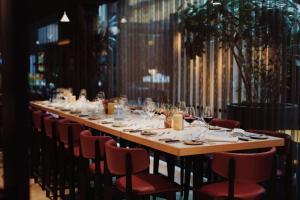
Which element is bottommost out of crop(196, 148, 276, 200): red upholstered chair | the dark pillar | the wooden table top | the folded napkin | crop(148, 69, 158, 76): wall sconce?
crop(196, 148, 276, 200): red upholstered chair

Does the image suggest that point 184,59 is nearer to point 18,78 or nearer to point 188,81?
point 188,81

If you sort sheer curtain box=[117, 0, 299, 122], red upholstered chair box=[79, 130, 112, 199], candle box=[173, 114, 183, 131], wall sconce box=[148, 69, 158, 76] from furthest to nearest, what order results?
wall sconce box=[148, 69, 158, 76], sheer curtain box=[117, 0, 299, 122], candle box=[173, 114, 183, 131], red upholstered chair box=[79, 130, 112, 199]

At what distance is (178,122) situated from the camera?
3.63m

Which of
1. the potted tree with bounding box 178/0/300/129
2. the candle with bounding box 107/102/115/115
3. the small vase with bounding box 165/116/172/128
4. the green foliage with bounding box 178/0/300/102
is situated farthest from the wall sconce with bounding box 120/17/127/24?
the small vase with bounding box 165/116/172/128

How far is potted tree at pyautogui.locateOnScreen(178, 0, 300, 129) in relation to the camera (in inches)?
178

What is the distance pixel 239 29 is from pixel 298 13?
2.75 ft

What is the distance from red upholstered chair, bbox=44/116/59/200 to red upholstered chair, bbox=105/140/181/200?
5.12ft

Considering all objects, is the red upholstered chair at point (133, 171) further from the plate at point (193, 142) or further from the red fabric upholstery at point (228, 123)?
A: the red fabric upholstery at point (228, 123)

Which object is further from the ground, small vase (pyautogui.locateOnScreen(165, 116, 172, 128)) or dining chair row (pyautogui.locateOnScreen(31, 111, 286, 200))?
small vase (pyautogui.locateOnScreen(165, 116, 172, 128))

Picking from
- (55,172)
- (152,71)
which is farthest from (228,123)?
(152,71)

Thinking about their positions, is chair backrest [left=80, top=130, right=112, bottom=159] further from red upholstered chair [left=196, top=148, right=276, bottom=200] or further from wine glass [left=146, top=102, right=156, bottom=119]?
wine glass [left=146, top=102, right=156, bottom=119]

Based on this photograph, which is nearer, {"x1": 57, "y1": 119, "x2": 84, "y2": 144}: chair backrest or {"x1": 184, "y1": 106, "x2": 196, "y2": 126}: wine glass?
{"x1": 184, "y1": 106, "x2": 196, "y2": 126}: wine glass

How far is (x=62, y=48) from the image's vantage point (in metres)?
11.2

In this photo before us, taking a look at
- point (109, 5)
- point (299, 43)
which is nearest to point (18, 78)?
point (299, 43)
